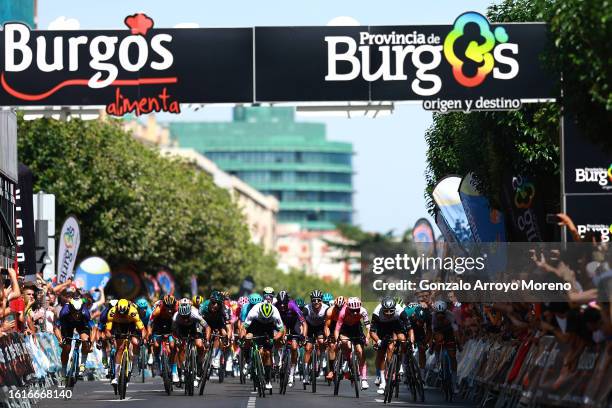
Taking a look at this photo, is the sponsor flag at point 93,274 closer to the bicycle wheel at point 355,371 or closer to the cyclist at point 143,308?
the cyclist at point 143,308

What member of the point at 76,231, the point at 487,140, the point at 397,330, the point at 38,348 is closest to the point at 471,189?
the point at 487,140

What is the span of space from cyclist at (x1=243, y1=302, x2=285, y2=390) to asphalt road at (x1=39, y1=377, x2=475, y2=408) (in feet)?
2.57

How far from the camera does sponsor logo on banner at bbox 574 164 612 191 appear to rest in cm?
2236

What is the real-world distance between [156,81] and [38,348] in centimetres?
612

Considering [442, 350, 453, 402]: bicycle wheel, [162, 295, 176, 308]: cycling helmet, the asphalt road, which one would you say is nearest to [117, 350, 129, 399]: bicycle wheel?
the asphalt road

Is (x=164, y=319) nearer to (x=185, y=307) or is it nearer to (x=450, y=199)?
(x=185, y=307)

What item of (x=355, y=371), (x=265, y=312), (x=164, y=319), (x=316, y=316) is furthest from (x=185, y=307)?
(x=316, y=316)

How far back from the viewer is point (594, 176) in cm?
2244

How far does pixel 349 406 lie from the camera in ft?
78.0

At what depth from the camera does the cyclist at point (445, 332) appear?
86.5 feet

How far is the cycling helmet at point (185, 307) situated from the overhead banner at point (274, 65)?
14.5ft

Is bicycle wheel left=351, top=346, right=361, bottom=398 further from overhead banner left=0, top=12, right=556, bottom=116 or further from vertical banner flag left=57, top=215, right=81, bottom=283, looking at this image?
vertical banner flag left=57, top=215, right=81, bottom=283

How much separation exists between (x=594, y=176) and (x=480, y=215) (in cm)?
551

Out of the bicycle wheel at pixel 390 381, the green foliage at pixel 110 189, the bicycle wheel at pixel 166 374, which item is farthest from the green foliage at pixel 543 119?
the green foliage at pixel 110 189
